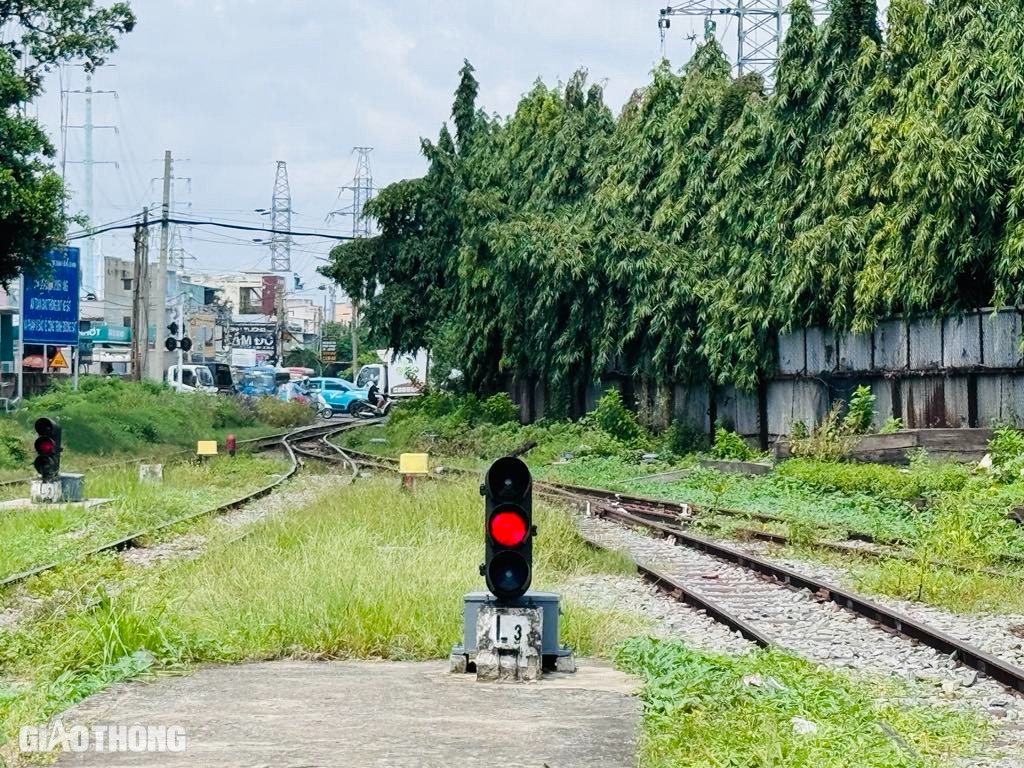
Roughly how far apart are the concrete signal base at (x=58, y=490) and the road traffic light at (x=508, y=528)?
14.2 metres

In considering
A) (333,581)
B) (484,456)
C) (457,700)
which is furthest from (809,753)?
(484,456)

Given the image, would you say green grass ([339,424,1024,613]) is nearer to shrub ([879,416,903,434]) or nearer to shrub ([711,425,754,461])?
shrub ([711,425,754,461])

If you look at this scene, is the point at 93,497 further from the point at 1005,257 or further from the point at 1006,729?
the point at 1006,729

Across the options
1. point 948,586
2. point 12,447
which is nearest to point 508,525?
point 948,586

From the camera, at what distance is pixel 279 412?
56.8 m

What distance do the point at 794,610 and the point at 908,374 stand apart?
1415 centimetres

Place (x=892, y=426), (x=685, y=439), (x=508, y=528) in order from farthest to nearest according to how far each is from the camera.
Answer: (x=685, y=439) < (x=892, y=426) < (x=508, y=528)

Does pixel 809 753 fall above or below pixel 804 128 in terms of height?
below

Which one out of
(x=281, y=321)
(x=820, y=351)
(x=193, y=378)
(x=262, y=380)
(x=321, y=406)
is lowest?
(x=820, y=351)

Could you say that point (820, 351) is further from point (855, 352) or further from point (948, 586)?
point (948, 586)

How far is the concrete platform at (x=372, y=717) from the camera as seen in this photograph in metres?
6.27

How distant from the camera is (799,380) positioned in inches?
1137

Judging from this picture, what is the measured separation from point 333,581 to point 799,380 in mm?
19793

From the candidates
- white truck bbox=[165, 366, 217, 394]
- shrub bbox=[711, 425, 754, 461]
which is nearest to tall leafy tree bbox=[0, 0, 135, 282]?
shrub bbox=[711, 425, 754, 461]
